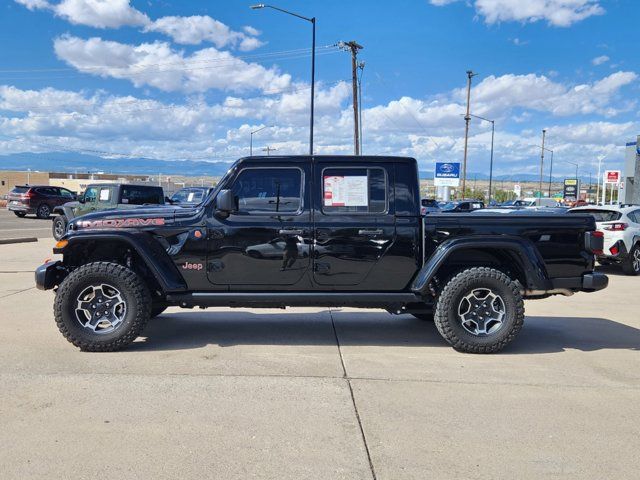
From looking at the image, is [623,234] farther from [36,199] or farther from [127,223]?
[36,199]

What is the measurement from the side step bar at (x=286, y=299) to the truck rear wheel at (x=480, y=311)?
38cm

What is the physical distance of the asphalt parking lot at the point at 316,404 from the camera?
3.30 metres

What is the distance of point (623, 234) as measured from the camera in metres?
11.5

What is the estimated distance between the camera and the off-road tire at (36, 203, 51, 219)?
27.5m

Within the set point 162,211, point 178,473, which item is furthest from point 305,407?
point 162,211

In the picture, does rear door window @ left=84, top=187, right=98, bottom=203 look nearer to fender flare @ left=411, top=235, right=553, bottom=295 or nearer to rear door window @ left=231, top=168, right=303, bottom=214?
rear door window @ left=231, top=168, right=303, bottom=214

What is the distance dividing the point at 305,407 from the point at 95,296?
263 centimetres

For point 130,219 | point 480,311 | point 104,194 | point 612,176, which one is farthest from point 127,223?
point 612,176

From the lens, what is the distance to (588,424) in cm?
390

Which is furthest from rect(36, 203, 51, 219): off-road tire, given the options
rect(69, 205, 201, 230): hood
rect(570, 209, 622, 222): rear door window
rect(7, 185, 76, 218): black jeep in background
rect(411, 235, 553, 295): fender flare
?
rect(411, 235, 553, 295): fender flare

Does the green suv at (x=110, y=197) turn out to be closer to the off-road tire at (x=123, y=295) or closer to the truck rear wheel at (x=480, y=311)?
the off-road tire at (x=123, y=295)

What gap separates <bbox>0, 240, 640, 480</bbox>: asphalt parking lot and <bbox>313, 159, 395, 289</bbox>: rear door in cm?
84

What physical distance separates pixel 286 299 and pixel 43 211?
2616cm

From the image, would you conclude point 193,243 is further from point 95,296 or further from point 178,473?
point 178,473
